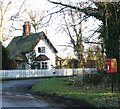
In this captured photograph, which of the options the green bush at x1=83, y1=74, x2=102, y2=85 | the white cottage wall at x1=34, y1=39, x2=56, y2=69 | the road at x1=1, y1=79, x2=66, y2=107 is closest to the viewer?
the road at x1=1, y1=79, x2=66, y2=107

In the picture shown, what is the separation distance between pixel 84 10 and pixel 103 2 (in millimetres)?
1352

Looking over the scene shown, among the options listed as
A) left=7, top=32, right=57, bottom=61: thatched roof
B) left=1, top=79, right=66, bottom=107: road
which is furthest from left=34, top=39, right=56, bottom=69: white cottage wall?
left=1, top=79, right=66, bottom=107: road

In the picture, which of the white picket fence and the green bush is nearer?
the green bush

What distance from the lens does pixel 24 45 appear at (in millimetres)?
35750

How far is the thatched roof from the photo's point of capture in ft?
112

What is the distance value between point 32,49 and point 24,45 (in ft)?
9.60

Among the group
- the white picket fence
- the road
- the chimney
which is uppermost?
the chimney

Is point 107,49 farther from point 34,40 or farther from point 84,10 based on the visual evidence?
point 34,40

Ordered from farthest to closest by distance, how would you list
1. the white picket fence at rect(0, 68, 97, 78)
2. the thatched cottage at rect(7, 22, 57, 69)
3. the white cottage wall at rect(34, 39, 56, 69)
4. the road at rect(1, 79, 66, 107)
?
1. the white cottage wall at rect(34, 39, 56, 69)
2. the thatched cottage at rect(7, 22, 57, 69)
3. the white picket fence at rect(0, 68, 97, 78)
4. the road at rect(1, 79, 66, 107)

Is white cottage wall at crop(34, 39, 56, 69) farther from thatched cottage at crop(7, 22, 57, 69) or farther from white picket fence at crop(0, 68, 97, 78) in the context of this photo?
white picket fence at crop(0, 68, 97, 78)

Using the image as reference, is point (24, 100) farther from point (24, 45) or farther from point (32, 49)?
point (24, 45)

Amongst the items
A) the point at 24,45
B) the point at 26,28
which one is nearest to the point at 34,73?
the point at 24,45

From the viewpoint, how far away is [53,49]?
1486 inches

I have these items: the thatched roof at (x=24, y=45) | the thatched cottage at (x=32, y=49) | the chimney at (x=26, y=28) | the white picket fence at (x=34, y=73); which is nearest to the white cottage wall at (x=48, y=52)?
the thatched cottage at (x=32, y=49)
